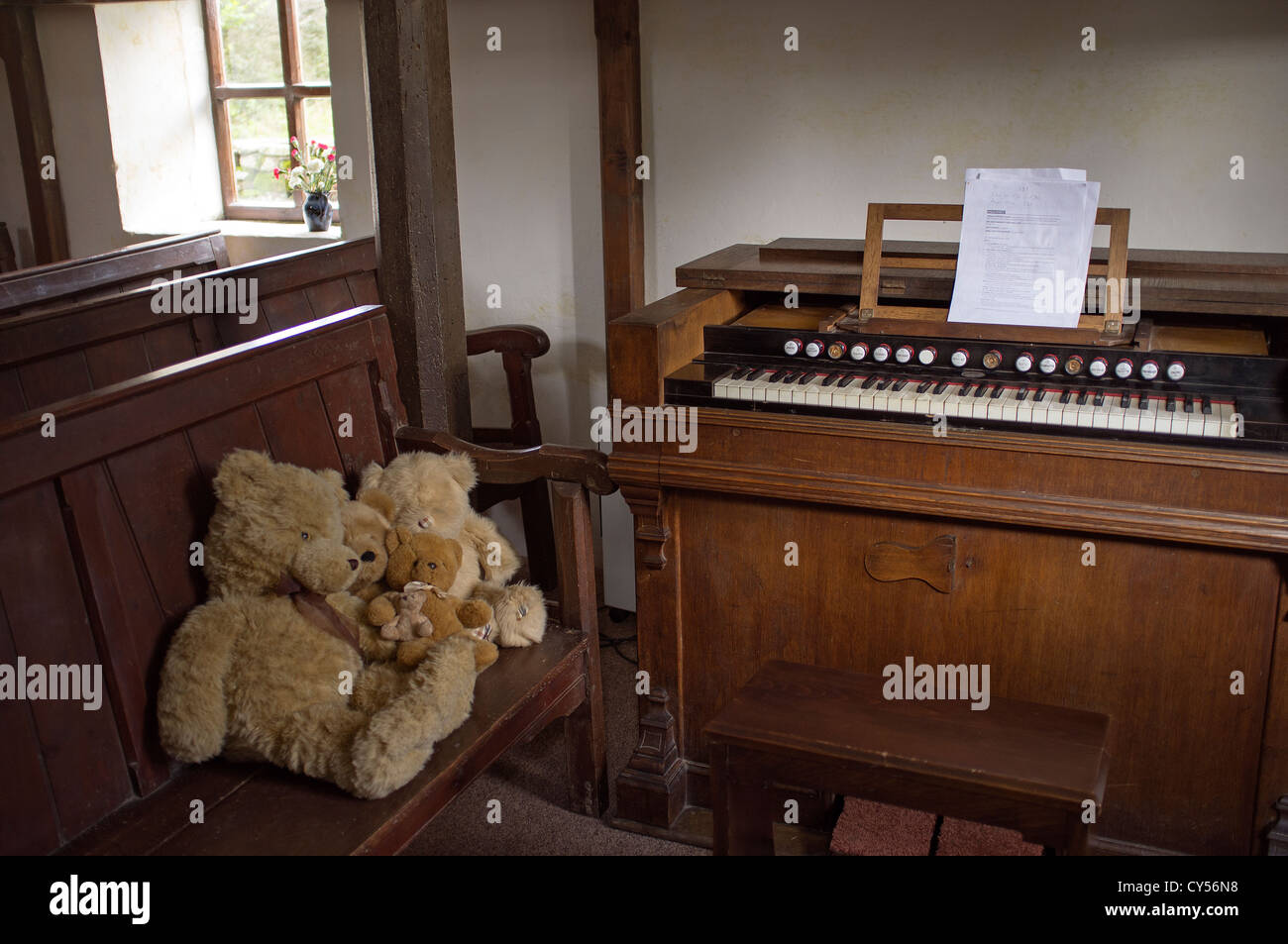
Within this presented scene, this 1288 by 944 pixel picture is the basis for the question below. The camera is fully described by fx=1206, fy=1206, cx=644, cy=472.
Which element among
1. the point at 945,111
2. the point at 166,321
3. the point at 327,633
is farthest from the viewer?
the point at 945,111

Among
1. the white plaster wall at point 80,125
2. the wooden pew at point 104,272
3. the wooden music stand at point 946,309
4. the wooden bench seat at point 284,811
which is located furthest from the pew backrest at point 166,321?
the white plaster wall at point 80,125

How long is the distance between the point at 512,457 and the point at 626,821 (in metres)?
0.87

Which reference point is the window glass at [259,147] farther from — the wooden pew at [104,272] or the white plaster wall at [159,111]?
the wooden pew at [104,272]

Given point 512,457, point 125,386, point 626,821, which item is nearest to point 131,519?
point 125,386

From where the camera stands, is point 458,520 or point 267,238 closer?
point 458,520

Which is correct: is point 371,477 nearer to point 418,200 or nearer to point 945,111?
point 418,200

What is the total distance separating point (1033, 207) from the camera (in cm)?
237

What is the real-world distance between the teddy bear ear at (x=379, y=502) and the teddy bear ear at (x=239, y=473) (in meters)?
0.31

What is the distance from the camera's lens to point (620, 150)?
354 centimetres

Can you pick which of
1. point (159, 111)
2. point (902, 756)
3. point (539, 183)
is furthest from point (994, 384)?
point (159, 111)

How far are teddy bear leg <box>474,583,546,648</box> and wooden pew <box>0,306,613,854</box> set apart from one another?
9 centimetres

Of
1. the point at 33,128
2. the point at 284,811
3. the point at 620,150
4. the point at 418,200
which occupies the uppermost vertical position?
the point at 33,128

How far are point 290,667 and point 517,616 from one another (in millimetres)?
550

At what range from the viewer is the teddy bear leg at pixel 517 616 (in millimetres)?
2490
